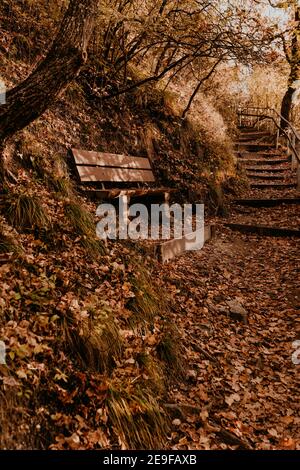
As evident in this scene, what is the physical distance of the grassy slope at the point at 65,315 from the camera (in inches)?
110

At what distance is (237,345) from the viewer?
181 inches

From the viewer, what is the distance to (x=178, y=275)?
5645 millimetres

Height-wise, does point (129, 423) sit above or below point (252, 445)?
above

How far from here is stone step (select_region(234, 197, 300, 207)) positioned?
31.2 ft

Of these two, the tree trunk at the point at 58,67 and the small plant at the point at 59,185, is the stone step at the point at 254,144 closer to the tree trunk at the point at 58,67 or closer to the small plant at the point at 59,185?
the small plant at the point at 59,185

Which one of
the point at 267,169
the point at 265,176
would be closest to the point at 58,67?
the point at 265,176

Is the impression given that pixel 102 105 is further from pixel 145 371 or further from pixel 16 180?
pixel 145 371

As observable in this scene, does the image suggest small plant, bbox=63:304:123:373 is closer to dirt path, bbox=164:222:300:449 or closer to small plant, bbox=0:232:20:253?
dirt path, bbox=164:222:300:449

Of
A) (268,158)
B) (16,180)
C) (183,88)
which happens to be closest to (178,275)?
(16,180)

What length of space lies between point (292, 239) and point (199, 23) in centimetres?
478

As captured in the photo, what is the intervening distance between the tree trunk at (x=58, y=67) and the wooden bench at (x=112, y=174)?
2070 mm

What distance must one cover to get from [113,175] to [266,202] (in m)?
4.59

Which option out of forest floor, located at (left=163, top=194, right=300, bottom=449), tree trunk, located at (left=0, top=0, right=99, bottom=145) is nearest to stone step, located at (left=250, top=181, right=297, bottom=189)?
forest floor, located at (left=163, top=194, right=300, bottom=449)

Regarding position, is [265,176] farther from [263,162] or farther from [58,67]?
[58,67]
